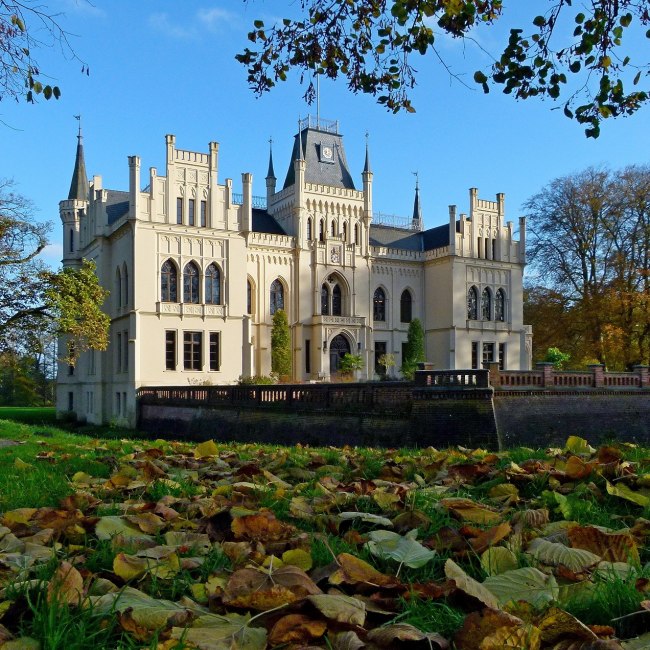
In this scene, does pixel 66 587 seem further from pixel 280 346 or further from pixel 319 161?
pixel 319 161

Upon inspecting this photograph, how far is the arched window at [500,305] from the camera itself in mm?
46531

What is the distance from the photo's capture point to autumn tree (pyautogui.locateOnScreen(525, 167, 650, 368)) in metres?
35.4

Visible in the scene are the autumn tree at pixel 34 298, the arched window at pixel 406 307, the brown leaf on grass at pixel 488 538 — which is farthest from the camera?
the arched window at pixel 406 307

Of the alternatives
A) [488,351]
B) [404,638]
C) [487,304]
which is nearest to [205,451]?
[404,638]

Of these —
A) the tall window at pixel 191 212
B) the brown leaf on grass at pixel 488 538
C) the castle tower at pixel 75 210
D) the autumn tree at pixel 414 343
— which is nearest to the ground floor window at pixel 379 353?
the autumn tree at pixel 414 343

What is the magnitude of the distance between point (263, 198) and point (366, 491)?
46.2 meters

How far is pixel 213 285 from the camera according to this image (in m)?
36.8

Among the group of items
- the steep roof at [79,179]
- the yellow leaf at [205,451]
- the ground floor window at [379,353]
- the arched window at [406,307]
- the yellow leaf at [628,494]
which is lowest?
the yellow leaf at [205,451]

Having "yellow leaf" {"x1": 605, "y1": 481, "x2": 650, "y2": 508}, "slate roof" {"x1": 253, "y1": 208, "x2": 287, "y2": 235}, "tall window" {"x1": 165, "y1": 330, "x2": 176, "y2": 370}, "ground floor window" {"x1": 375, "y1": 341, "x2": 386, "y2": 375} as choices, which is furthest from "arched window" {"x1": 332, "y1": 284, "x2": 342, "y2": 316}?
"yellow leaf" {"x1": 605, "y1": 481, "x2": 650, "y2": 508}

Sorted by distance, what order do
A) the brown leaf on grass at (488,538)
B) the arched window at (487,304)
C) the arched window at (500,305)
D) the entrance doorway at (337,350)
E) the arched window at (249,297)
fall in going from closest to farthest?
the brown leaf on grass at (488,538), the arched window at (249,297), the entrance doorway at (337,350), the arched window at (487,304), the arched window at (500,305)

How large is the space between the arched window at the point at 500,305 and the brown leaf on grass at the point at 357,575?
150 ft

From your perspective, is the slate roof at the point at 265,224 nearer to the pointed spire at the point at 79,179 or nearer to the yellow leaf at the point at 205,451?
the pointed spire at the point at 79,179

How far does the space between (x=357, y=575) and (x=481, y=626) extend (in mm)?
620

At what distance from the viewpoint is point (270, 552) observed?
274 cm
